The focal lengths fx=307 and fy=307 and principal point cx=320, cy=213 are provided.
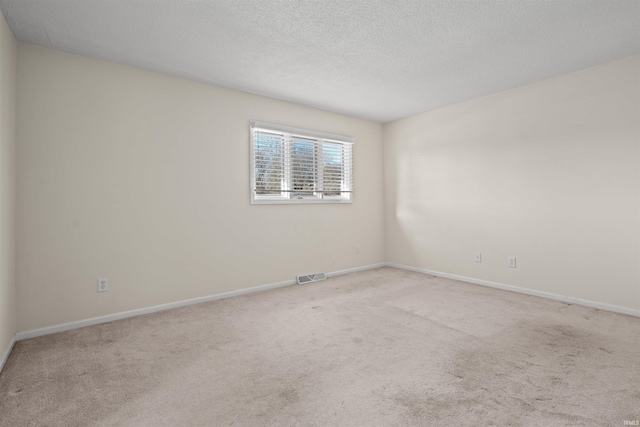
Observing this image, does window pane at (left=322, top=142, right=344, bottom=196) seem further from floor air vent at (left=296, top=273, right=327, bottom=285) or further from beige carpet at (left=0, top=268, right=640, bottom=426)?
beige carpet at (left=0, top=268, right=640, bottom=426)

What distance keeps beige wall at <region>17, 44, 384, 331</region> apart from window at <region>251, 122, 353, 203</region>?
0.50 feet

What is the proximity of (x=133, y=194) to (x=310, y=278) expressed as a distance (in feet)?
7.87

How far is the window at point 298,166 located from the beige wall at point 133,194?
152mm

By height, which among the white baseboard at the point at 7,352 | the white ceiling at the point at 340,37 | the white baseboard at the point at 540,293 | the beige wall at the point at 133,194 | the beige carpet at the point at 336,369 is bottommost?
the beige carpet at the point at 336,369

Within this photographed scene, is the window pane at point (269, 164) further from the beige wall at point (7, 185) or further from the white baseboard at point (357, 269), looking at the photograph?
the beige wall at point (7, 185)

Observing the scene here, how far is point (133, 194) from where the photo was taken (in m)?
3.01

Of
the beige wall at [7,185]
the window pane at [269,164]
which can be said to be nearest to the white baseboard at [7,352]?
the beige wall at [7,185]

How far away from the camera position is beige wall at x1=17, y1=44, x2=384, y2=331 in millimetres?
2590

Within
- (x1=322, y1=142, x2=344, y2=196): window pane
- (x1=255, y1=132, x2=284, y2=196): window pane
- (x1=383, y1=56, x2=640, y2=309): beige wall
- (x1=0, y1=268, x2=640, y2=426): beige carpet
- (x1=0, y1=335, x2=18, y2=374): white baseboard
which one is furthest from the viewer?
(x1=322, y1=142, x2=344, y2=196): window pane

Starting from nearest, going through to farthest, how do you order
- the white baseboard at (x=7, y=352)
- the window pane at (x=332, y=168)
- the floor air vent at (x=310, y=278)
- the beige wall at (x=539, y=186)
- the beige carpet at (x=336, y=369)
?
1. the beige carpet at (x=336, y=369)
2. the white baseboard at (x=7, y=352)
3. the beige wall at (x=539, y=186)
4. the floor air vent at (x=310, y=278)
5. the window pane at (x=332, y=168)

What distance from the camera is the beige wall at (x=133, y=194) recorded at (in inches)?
102

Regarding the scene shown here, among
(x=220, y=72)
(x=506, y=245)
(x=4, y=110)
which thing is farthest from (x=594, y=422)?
(x=4, y=110)

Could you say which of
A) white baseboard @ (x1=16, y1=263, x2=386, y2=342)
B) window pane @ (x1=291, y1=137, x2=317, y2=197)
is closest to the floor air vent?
white baseboard @ (x1=16, y1=263, x2=386, y2=342)

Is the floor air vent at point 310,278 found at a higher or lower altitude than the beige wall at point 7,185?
lower
